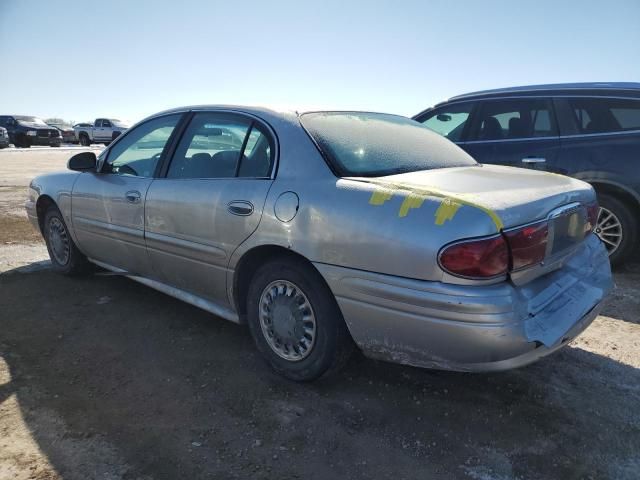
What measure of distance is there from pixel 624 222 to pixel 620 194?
26 cm

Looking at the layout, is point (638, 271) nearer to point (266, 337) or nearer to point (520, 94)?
point (520, 94)

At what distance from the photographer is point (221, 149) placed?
Result: 317cm

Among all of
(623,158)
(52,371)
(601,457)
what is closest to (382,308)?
(601,457)

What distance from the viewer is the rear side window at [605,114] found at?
454cm

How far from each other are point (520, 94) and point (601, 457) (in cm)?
402

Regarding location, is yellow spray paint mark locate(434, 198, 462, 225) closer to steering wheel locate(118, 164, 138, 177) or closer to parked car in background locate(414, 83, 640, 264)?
steering wheel locate(118, 164, 138, 177)

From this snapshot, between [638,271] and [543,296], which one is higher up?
[543,296]

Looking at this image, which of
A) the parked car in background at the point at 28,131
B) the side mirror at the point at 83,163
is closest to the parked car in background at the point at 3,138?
the parked car in background at the point at 28,131

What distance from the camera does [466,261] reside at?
2055 mm

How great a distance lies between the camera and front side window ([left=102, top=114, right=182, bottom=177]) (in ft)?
11.7

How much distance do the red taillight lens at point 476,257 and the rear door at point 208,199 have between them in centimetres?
110

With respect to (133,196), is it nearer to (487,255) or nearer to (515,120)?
(487,255)

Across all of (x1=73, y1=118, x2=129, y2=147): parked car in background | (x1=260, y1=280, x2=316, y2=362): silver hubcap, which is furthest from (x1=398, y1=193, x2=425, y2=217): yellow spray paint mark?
(x1=73, y1=118, x2=129, y2=147): parked car in background

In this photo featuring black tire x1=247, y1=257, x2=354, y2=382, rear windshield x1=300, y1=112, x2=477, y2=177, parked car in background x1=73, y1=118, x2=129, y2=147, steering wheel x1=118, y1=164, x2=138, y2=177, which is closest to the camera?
black tire x1=247, y1=257, x2=354, y2=382
